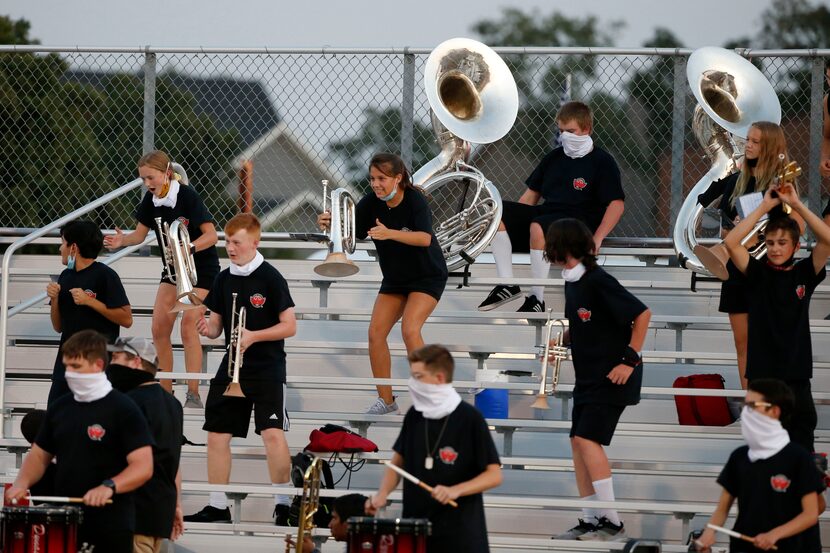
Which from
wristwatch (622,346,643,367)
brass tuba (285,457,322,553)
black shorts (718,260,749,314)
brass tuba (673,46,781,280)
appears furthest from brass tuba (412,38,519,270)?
brass tuba (285,457,322,553)

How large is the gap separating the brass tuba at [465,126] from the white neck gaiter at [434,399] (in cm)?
337

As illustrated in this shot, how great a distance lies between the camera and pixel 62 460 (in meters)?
5.24

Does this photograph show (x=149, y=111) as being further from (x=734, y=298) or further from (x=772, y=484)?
(x=772, y=484)

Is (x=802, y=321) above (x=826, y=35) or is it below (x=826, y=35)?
below

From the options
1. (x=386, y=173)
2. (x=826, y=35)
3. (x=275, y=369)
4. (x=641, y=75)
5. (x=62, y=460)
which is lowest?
(x=62, y=460)

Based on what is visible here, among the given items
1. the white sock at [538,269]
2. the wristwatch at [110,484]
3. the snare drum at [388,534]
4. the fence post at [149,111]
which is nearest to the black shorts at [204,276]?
the fence post at [149,111]

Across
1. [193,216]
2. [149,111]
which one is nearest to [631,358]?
[193,216]

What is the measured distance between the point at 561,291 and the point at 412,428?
400cm

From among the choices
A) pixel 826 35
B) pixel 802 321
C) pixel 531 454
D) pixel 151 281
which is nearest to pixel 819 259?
pixel 802 321

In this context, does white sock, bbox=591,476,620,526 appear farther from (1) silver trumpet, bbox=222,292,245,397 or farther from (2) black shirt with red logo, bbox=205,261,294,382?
(1) silver trumpet, bbox=222,292,245,397

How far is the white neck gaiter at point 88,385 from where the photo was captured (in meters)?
5.16

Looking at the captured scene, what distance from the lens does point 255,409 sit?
6.54 m

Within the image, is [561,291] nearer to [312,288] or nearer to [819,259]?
[312,288]

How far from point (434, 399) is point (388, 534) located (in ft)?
1.69
